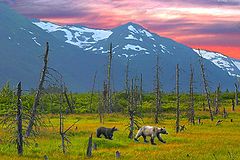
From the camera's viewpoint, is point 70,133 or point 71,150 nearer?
point 71,150

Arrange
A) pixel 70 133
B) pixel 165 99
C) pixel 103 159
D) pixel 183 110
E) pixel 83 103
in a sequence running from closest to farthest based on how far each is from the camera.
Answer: pixel 103 159
pixel 70 133
pixel 183 110
pixel 83 103
pixel 165 99

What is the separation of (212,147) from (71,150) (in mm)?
10122

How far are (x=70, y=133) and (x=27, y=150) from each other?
12.1m

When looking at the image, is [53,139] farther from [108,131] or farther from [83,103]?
[83,103]

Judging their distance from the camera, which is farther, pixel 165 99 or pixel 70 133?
pixel 165 99

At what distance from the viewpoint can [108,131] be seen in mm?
40188

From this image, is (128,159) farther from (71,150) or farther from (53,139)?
(53,139)

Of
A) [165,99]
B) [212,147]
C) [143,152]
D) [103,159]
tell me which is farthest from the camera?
[165,99]

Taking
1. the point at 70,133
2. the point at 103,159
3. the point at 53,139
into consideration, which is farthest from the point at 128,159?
the point at 70,133

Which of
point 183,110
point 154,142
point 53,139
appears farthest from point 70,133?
point 183,110

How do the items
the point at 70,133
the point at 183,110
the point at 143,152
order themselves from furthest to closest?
the point at 183,110, the point at 70,133, the point at 143,152

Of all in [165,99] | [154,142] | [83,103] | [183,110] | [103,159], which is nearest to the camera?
[103,159]

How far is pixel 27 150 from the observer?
32500 mm

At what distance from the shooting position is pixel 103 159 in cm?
2762
